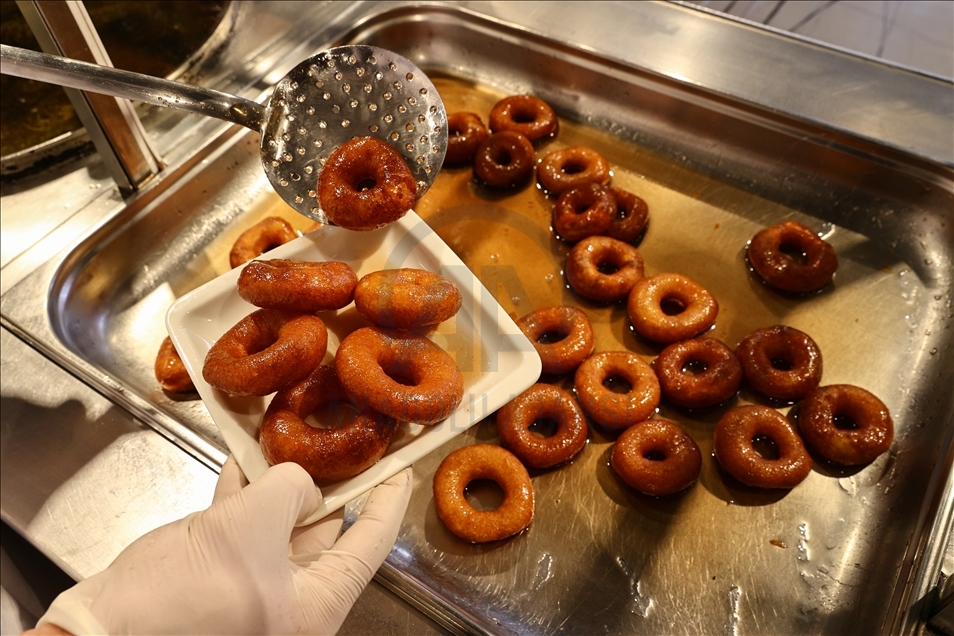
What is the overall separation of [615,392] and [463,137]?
156 centimetres

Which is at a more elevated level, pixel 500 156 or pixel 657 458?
pixel 500 156

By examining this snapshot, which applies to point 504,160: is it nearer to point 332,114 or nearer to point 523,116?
point 523,116

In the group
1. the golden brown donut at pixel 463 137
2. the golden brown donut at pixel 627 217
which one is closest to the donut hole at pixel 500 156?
the golden brown donut at pixel 463 137

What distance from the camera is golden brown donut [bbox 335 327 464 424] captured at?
1.66m

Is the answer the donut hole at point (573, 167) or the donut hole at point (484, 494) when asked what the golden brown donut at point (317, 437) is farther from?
the donut hole at point (573, 167)

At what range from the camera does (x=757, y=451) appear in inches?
95.9

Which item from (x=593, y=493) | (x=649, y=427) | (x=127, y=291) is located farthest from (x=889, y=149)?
(x=127, y=291)

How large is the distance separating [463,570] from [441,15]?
310 centimetres

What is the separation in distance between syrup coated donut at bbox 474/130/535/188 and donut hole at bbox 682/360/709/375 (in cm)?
129

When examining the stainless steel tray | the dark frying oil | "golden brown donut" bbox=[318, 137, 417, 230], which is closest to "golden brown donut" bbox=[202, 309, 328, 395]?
"golden brown donut" bbox=[318, 137, 417, 230]

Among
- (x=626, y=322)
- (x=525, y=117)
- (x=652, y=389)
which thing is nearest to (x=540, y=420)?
(x=652, y=389)

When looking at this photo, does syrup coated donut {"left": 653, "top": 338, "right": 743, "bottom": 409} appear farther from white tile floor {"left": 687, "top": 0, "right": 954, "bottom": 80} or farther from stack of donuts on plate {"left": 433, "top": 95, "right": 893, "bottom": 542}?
white tile floor {"left": 687, "top": 0, "right": 954, "bottom": 80}

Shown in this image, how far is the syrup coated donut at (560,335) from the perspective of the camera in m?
2.60

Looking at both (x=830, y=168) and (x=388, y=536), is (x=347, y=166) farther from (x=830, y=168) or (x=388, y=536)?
(x=830, y=168)
